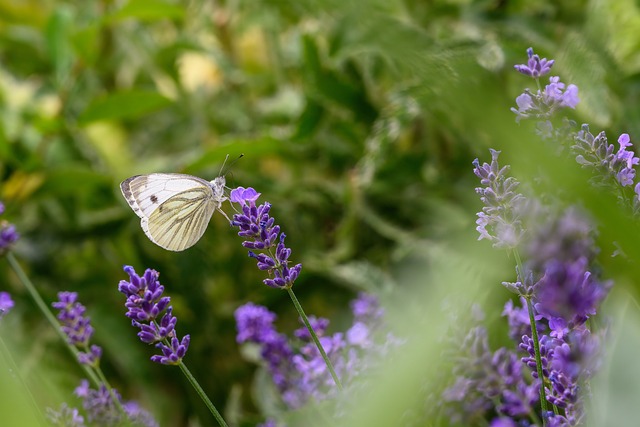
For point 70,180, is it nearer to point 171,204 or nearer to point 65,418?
point 171,204

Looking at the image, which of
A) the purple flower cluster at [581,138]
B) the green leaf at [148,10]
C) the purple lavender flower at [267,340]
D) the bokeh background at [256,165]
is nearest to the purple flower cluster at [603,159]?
the purple flower cluster at [581,138]

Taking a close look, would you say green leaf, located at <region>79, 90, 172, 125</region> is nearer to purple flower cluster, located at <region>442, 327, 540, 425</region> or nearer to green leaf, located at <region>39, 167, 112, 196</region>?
green leaf, located at <region>39, 167, 112, 196</region>

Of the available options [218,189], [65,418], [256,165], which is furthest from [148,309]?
[256,165]

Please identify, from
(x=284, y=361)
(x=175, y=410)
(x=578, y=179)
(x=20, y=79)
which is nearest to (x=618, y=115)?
(x=284, y=361)

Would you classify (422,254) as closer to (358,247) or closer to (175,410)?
(358,247)

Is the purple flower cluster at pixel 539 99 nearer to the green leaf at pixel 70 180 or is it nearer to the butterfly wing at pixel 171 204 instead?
the butterfly wing at pixel 171 204
